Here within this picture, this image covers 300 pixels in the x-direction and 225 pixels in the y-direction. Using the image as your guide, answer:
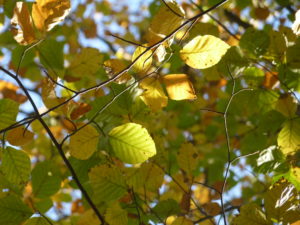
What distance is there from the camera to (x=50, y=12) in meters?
0.74

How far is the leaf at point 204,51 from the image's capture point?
76cm

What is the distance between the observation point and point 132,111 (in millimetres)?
945

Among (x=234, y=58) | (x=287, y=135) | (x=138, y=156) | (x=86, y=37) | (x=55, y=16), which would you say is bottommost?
(x=287, y=135)

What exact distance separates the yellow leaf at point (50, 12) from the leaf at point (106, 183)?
1.20 feet

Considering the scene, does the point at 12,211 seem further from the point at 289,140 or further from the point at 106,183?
the point at 289,140

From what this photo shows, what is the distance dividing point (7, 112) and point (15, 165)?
0.41ft

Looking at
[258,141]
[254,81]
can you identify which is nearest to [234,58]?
[254,81]

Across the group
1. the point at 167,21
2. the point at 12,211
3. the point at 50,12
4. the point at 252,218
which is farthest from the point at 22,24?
the point at 252,218

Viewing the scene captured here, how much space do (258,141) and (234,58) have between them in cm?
54

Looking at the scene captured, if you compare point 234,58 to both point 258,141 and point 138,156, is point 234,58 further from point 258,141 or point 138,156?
point 258,141

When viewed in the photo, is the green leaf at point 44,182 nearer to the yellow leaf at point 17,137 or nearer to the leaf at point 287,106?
the yellow leaf at point 17,137

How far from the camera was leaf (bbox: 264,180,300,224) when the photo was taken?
30.5 inches

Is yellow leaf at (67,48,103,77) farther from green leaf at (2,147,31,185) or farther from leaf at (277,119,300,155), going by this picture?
leaf at (277,119,300,155)

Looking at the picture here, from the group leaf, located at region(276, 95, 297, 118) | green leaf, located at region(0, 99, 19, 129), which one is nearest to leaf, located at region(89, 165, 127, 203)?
green leaf, located at region(0, 99, 19, 129)
